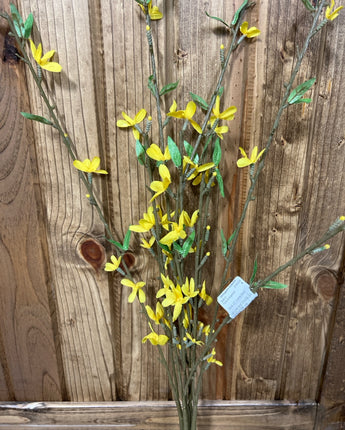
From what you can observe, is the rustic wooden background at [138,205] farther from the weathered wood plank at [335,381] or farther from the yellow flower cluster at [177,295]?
the yellow flower cluster at [177,295]

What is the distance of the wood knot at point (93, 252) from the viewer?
828mm

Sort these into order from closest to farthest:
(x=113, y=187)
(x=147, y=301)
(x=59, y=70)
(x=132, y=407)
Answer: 1. (x=59, y=70)
2. (x=113, y=187)
3. (x=147, y=301)
4. (x=132, y=407)

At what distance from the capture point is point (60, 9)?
666 mm

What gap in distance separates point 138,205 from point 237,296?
29 cm

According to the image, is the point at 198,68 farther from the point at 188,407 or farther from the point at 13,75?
the point at 188,407

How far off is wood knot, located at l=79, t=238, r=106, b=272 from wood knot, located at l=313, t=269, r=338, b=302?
52cm

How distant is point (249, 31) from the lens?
0.65m

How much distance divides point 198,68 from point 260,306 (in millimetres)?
585

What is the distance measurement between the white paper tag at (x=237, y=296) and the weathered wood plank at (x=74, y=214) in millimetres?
311

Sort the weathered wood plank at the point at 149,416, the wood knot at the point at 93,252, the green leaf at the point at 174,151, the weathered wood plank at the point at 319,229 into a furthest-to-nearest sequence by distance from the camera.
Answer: the weathered wood plank at the point at 149,416
the wood knot at the point at 93,252
the weathered wood plank at the point at 319,229
the green leaf at the point at 174,151

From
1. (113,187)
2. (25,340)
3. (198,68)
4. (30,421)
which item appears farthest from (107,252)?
(30,421)

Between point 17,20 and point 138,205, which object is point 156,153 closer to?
point 138,205

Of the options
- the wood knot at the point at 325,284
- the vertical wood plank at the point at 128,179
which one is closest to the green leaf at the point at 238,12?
the vertical wood plank at the point at 128,179

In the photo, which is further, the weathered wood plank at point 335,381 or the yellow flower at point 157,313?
the weathered wood plank at point 335,381
